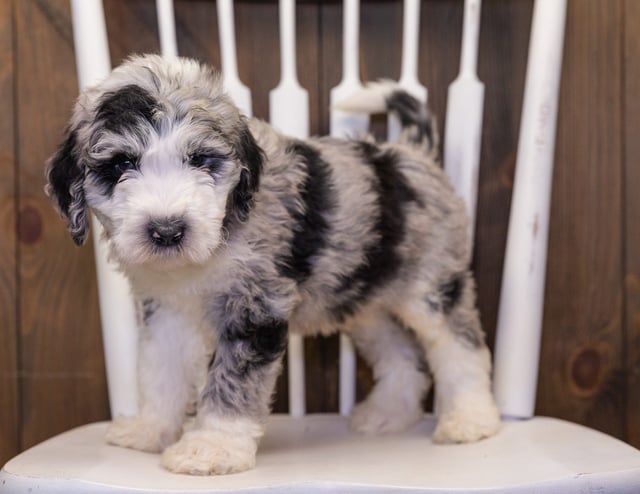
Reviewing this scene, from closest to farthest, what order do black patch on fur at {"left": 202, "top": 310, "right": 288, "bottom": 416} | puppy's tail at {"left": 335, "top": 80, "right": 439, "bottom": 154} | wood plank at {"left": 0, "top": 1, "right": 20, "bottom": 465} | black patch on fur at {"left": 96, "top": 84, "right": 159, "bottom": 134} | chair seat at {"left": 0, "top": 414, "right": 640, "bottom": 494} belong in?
1. chair seat at {"left": 0, "top": 414, "right": 640, "bottom": 494}
2. black patch on fur at {"left": 96, "top": 84, "right": 159, "bottom": 134}
3. black patch on fur at {"left": 202, "top": 310, "right": 288, "bottom": 416}
4. puppy's tail at {"left": 335, "top": 80, "right": 439, "bottom": 154}
5. wood plank at {"left": 0, "top": 1, "right": 20, "bottom": 465}

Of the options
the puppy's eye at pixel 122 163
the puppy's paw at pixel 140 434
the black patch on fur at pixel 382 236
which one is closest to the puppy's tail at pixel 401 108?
the black patch on fur at pixel 382 236

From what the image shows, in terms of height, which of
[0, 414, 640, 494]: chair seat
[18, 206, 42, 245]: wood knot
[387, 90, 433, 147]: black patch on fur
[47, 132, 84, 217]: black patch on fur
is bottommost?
[0, 414, 640, 494]: chair seat

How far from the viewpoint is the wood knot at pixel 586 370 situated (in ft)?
6.75

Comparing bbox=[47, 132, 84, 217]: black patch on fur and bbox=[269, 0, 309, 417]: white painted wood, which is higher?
bbox=[269, 0, 309, 417]: white painted wood

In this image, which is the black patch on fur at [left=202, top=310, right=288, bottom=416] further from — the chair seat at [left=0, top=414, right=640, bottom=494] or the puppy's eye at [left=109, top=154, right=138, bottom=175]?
the puppy's eye at [left=109, top=154, right=138, bottom=175]

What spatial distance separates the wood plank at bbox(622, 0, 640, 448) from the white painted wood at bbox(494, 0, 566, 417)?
353 mm

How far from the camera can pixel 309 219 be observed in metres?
1.50

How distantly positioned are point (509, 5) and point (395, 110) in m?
0.46

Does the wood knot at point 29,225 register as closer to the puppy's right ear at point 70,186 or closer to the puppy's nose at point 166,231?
the puppy's right ear at point 70,186

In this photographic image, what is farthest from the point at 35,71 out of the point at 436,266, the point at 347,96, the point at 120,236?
the point at 436,266

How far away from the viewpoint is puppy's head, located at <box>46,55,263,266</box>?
1.26 meters

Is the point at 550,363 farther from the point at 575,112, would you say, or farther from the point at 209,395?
the point at 209,395

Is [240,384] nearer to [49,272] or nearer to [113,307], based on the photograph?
[113,307]

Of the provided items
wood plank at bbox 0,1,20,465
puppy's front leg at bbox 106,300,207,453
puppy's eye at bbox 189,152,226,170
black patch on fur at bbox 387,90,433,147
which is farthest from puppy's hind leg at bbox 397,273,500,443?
wood plank at bbox 0,1,20,465
